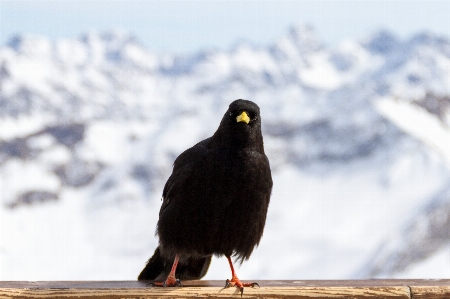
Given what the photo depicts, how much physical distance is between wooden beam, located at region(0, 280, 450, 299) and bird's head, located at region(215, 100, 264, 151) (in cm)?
136

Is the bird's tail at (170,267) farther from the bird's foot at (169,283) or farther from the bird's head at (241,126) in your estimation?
the bird's head at (241,126)

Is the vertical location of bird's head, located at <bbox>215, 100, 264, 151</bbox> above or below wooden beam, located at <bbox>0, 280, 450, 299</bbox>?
above

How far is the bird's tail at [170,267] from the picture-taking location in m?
6.83

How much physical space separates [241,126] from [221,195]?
637mm

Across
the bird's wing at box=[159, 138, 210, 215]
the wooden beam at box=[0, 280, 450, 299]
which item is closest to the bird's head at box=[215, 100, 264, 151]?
the bird's wing at box=[159, 138, 210, 215]

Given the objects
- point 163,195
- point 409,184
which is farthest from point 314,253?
point 163,195

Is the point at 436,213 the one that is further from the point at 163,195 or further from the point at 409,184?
the point at 163,195

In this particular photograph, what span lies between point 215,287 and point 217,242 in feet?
2.86

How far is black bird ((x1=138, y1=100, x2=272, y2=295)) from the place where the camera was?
6.25 meters

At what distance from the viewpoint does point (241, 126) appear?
20.7ft

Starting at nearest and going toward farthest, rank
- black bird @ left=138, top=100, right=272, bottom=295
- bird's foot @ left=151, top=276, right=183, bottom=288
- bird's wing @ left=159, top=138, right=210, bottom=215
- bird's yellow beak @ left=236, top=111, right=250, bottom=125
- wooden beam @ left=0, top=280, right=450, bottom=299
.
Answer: wooden beam @ left=0, top=280, right=450, bottom=299
bird's foot @ left=151, top=276, right=183, bottom=288
bird's yellow beak @ left=236, top=111, right=250, bottom=125
black bird @ left=138, top=100, right=272, bottom=295
bird's wing @ left=159, top=138, right=210, bottom=215

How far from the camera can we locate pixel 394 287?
209 inches

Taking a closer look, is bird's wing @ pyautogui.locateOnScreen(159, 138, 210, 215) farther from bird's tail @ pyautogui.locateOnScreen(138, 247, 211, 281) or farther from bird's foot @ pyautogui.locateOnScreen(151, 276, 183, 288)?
bird's foot @ pyautogui.locateOnScreen(151, 276, 183, 288)

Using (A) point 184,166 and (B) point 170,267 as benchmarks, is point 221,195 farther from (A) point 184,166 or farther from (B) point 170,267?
(B) point 170,267
